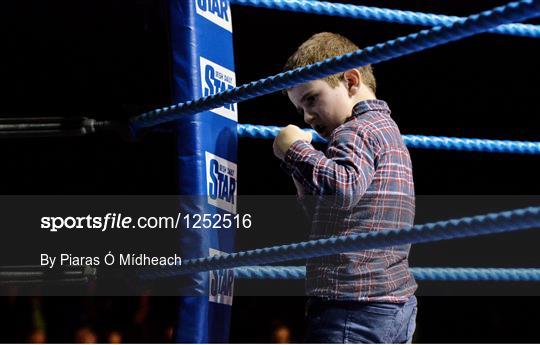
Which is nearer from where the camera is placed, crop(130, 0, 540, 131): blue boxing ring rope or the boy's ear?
crop(130, 0, 540, 131): blue boxing ring rope

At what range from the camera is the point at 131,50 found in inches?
161

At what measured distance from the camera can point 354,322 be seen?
1.45m

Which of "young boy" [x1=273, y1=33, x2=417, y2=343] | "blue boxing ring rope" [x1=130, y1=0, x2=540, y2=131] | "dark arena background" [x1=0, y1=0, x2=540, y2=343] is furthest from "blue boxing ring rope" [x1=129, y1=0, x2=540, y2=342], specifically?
"dark arena background" [x1=0, y1=0, x2=540, y2=343]

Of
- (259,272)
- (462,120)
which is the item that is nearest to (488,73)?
(462,120)

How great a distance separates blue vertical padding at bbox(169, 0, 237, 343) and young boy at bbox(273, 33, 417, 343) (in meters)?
0.19

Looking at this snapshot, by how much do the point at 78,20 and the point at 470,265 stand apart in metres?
1.92

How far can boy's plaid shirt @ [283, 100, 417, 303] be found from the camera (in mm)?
1426

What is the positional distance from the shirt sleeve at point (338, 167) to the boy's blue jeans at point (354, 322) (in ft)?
0.49

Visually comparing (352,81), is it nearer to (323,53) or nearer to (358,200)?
(323,53)

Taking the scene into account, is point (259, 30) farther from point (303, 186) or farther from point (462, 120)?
point (303, 186)

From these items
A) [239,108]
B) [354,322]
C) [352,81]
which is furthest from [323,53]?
[239,108]

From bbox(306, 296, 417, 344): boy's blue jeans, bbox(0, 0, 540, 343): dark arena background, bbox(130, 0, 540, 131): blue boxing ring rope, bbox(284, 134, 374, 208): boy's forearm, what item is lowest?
bbox(306, 296, 417, 344): boy's blue jeans

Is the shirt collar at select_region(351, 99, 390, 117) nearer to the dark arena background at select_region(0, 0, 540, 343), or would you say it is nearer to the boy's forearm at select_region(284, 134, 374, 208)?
the boy's forearm at select_region(284, 134, 374, 208)

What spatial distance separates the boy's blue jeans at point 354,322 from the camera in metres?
1.45
